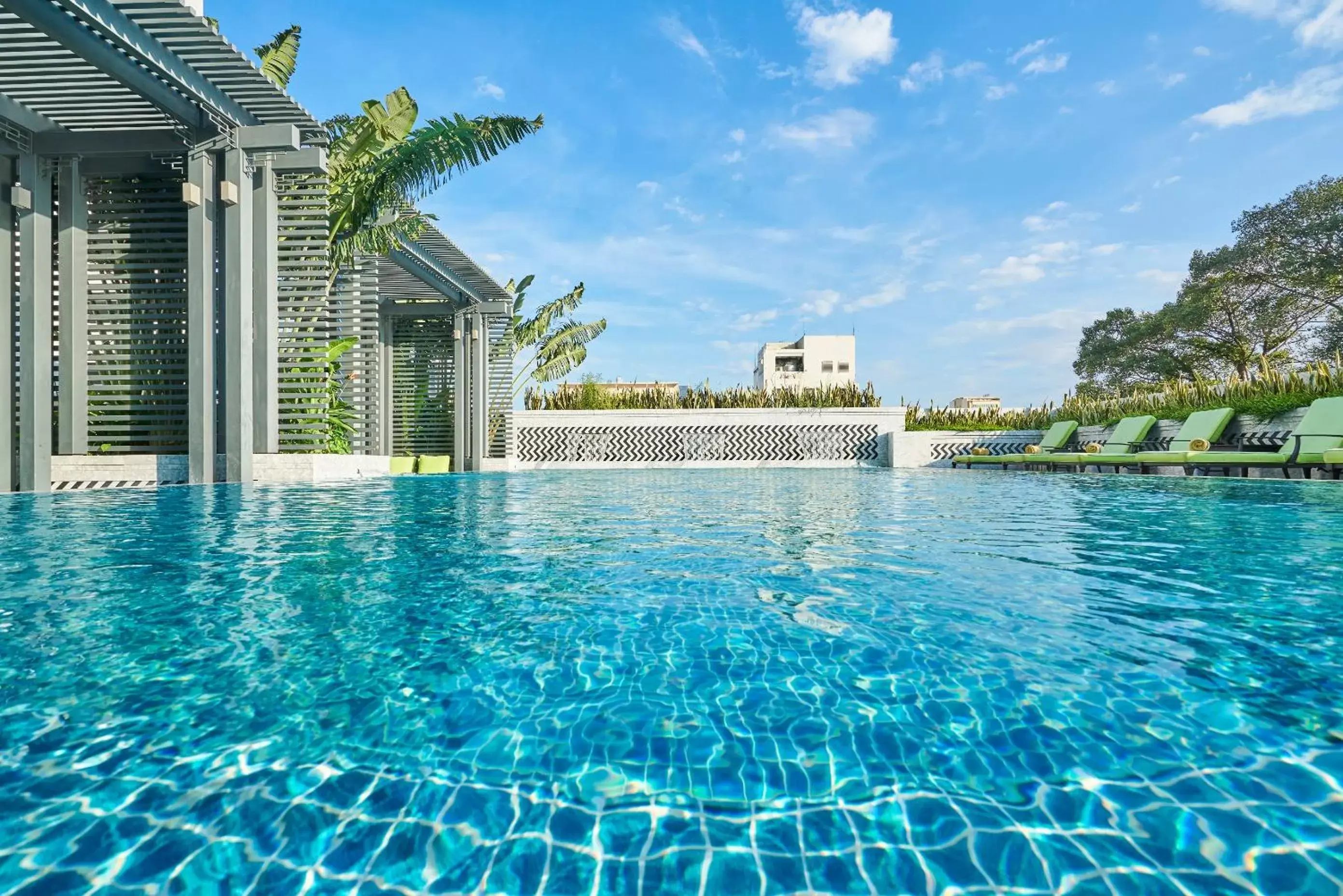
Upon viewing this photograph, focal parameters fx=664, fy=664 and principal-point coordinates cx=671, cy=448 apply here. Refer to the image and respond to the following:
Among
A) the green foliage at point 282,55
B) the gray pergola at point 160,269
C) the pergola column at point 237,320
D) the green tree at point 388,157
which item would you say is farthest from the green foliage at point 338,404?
the green foliage at point 282,55

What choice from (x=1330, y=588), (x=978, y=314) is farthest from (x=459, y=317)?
(x=978, y=314)

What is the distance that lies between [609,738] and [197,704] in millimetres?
1009

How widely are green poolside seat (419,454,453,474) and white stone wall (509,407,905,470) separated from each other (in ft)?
12.5

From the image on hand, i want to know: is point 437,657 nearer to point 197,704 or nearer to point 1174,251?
point 197,704

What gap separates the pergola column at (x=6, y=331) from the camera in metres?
6.88

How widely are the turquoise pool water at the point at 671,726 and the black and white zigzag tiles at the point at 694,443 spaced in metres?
14.8

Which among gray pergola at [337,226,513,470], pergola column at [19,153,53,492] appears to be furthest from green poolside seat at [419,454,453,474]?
pergola column at [19,153,53,492]

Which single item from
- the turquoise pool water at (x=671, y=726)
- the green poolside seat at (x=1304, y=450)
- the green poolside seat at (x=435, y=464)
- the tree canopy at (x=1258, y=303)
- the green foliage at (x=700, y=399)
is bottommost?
the turquoise pool water at (x=671, y=726)

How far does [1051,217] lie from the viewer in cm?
2094

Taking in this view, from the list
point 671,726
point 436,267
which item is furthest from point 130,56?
point 671,726

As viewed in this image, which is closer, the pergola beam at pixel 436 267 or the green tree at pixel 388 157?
the green tree at pixel 388 157

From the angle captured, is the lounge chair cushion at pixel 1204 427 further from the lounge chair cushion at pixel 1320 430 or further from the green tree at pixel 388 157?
the green tree at pixel 388 157

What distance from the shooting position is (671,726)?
153 cm

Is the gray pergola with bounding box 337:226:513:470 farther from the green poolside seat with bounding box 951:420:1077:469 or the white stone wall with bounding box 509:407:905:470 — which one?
the green poolside seat with bounding box 951:420:1077:469
